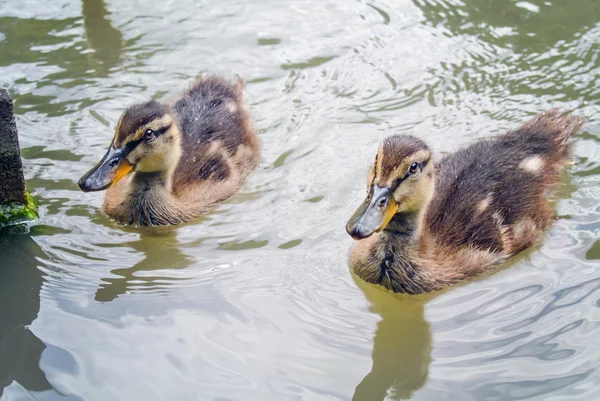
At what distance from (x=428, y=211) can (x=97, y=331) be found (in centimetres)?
204

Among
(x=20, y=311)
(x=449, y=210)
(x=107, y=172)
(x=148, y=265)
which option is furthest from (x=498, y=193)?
(x=20, y=311)

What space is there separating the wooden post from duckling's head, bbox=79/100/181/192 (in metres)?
0.40

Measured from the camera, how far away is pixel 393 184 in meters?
4.40

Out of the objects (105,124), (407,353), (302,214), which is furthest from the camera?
(105,124)

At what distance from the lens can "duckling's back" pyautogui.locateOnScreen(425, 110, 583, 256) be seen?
4.86 metres

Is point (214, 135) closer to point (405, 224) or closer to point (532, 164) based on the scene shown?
point (405, 224)

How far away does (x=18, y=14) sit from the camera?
24.7 ft

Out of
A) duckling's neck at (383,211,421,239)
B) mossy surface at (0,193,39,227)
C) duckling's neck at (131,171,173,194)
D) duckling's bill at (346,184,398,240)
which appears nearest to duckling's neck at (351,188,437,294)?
duckling's neck at (383,211,421,239)

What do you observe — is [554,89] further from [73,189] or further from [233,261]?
[73,189]

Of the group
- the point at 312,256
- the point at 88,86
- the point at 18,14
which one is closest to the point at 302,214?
the point at 312,256

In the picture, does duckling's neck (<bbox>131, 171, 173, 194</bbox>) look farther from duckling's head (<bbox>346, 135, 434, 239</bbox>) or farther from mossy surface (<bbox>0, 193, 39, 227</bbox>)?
duckling's head (<bbox>346, 135, 434, 239</bbox>)

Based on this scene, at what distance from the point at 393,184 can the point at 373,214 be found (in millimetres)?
223

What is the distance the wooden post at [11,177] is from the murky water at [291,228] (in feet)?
0.51

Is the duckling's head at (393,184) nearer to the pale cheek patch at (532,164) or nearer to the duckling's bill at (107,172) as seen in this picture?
the pale cheek patch at (532,164)
